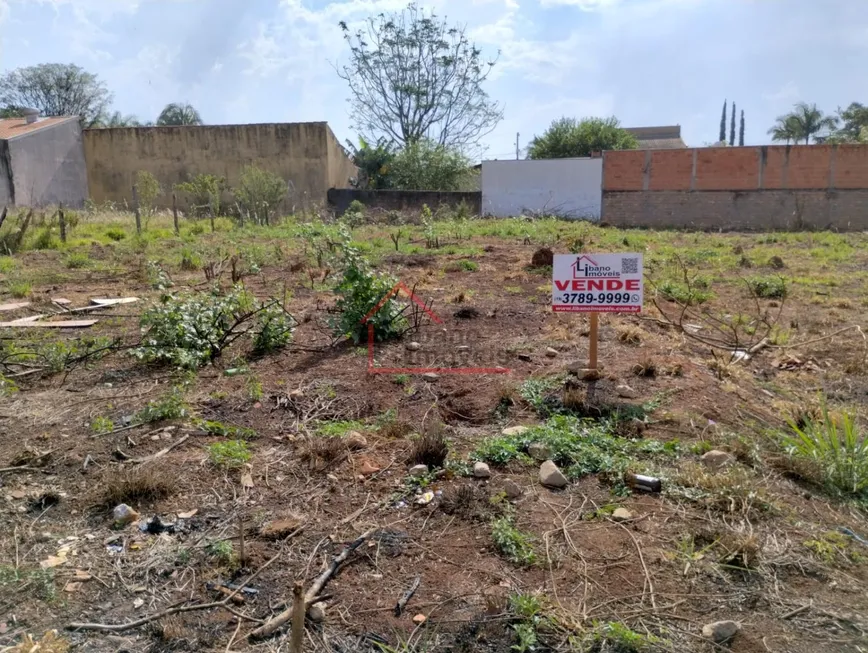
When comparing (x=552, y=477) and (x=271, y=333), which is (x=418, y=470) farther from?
(x=271, y=333)

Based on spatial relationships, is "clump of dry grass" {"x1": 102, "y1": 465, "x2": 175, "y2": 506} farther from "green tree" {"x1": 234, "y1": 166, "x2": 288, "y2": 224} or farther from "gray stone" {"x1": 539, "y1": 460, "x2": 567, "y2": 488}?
"green tree" {"x1": 234, "y1": 166, "x2": 288, "y2": 224}

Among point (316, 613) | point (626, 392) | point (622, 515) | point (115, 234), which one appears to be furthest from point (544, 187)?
point (316, 613)

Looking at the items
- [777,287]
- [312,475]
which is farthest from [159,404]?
[777,287]

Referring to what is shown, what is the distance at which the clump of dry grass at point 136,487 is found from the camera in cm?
344

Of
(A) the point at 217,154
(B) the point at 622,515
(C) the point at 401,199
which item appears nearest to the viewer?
(B) the point at 622,515

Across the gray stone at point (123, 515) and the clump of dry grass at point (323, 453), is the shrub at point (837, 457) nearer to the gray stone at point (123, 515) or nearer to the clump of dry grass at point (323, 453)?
the clump of dry grass at point (323, 453)

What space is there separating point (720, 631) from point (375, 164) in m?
29.6

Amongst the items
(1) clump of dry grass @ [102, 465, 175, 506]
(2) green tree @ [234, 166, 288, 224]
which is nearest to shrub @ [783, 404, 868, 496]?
(1) clump of dry grass @ [102, 465, 175, 506]

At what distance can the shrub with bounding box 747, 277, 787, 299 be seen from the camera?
9.09m

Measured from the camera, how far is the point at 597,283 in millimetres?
4832

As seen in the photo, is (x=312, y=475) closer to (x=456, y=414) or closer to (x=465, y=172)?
(x=456, y=414)

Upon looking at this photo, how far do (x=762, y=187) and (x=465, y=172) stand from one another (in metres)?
12.5

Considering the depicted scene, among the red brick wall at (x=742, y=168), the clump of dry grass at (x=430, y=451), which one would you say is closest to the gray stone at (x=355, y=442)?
the clump of dry grass at (x=430, y=451)

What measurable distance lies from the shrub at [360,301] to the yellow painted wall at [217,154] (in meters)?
22.0
